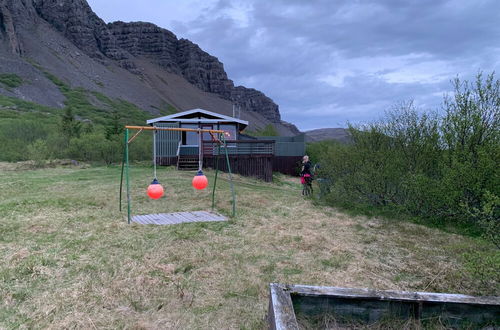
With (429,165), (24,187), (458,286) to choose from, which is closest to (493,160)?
(429,165)

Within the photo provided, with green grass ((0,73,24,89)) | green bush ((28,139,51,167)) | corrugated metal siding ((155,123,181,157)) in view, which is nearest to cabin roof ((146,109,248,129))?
corrugated metal siding ((155,123,181,157))

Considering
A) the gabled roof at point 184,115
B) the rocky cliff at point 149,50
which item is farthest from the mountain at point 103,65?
the gabled roof at point 184,115

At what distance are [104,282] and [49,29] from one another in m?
121

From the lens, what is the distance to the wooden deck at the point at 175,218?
7.27 meters

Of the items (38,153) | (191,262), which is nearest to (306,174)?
(191,262)

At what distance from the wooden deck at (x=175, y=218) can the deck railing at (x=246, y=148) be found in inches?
360

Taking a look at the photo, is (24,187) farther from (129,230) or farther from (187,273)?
(187,273)

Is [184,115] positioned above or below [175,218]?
above

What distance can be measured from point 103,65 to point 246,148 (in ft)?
354

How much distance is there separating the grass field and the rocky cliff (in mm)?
119570

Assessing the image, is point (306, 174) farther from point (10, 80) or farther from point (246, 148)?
point (10, 80)

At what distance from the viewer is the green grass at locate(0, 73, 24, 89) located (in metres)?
63.2

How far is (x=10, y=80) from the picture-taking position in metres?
64.8

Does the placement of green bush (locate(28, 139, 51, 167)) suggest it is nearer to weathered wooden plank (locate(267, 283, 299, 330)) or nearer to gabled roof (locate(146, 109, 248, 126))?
gabled roof (locate(146, 109, 248, 126))
